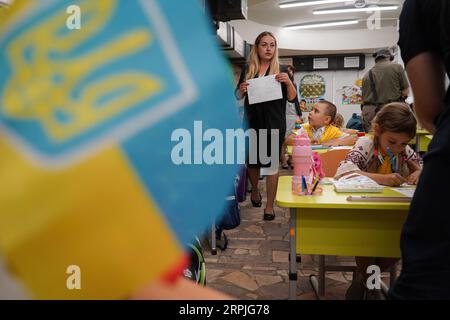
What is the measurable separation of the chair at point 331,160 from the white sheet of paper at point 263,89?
0.50 meters

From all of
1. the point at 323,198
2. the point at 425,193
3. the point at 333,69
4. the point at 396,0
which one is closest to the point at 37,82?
the point at 425,193

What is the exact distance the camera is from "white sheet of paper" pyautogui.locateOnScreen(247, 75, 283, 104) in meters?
2.23

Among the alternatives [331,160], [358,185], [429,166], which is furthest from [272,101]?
[429,166]

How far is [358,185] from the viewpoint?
139 cm

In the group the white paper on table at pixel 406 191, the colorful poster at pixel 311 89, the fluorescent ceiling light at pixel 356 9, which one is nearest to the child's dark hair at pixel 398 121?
the white paper on table at pixel 406 191

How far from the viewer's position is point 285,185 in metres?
1.51

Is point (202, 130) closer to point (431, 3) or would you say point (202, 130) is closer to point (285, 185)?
point (431, 3)

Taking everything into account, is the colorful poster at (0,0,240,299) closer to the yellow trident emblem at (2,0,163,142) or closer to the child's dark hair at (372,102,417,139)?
the yellow trident emblem at (2,0,163,142)

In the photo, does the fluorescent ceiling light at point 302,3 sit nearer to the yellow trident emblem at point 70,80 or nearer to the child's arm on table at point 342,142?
the child's arm on table at point 342,142

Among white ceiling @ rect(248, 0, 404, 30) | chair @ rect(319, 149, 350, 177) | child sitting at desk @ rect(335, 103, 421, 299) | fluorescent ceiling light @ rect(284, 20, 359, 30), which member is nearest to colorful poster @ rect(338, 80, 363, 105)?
white ceiling @ rect(248, 0, 404, 30)

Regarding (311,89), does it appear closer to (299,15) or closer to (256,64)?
(299,15)

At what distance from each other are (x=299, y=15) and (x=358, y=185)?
605cm

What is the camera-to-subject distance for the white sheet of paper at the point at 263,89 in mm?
A: 2230

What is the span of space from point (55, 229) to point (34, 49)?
0.30ft
